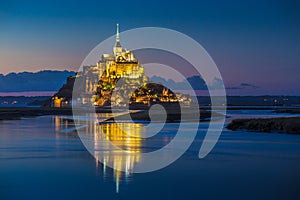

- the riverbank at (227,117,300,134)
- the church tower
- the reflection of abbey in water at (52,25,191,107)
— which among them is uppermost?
the church tower

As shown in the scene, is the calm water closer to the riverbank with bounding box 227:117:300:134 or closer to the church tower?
the riverbank with bounding box 227:117:300:134

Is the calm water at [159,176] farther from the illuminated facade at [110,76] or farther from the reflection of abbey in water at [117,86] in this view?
the illuminated facade at [110,76]

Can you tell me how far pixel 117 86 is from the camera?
410 feet

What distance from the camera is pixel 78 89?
141875 millimetres

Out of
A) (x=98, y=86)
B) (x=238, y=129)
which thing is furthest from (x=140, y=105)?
(x=238, y=129)

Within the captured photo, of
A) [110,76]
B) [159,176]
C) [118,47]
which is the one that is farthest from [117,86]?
[159,176]

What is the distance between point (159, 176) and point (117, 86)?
111400 millimetres

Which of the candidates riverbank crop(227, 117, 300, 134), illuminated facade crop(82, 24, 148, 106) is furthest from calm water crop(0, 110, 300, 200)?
illuminated facade crop(82, 24, 148, 106)

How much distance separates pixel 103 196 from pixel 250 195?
362cm

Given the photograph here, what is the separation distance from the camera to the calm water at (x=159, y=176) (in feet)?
38.0

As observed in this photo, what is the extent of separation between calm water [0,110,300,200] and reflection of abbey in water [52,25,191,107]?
97.1 metres

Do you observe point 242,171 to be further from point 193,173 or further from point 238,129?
point 238,129

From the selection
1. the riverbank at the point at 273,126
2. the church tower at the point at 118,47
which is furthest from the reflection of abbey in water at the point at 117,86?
the riverbank at the point at 273,126

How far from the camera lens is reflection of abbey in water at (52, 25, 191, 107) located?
121 metres
